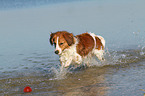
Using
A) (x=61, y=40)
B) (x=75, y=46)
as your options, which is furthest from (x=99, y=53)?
(x=61, y=40)

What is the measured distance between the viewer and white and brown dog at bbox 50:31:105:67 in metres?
6.69

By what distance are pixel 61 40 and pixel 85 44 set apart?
1.02 meters

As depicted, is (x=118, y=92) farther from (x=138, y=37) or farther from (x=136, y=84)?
(x=138, y=37)

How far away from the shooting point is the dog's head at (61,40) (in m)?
6.57

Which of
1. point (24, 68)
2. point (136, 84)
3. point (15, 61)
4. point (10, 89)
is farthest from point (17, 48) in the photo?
point (136, 84)

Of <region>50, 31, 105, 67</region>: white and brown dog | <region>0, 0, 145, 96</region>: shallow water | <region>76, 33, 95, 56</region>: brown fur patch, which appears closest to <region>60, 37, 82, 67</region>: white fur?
<region>50, 31, 105, 67</region>: white and brown dog

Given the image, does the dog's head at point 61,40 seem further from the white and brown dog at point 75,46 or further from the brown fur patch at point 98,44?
the brown fur patch at point 98,44

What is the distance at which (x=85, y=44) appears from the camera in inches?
294

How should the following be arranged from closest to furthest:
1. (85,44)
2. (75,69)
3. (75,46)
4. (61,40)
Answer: (61,40), (75,46), (85,44), (75,69)

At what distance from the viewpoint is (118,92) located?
16.8ft

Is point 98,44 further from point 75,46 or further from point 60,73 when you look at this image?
point 60,73

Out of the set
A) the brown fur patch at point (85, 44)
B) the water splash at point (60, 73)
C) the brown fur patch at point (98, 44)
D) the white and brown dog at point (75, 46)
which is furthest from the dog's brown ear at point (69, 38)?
the brown fur patch at point (98, 44)

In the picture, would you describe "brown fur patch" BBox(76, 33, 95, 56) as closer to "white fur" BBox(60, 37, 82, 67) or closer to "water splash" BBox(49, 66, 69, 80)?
"white fur" BBox(60, 37, 82, 67)

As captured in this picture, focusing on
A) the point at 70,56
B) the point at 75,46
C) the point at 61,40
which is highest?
the point at 61,40
